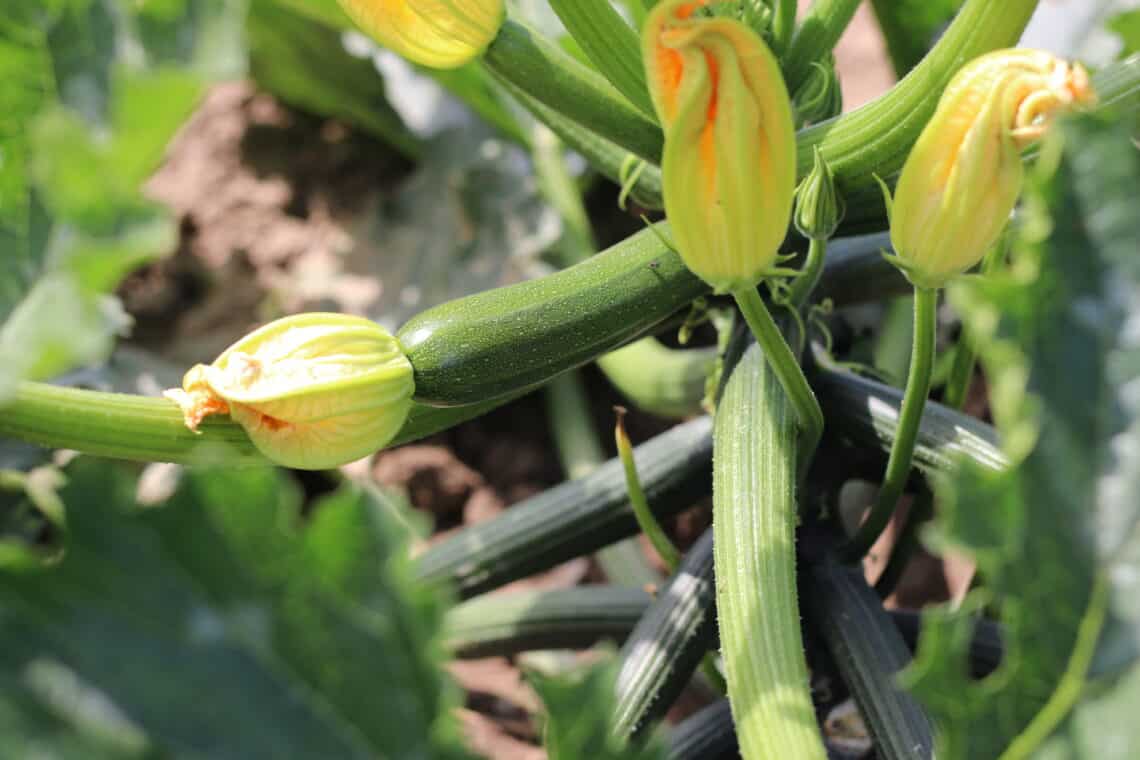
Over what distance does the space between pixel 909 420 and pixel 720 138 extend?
1.30 feet

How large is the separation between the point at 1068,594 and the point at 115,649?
0.59m

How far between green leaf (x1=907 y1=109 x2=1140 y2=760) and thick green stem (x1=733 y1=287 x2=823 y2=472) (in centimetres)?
28

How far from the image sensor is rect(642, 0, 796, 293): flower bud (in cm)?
91

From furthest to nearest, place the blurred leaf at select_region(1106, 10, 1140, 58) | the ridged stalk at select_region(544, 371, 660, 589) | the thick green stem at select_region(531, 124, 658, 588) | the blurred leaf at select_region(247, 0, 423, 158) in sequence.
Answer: the blurred leaf at select_region(247, 0, 423, 158), the thick green stem at select_region(531, 124, 658, 588), the ridged stalk at select_region(544, 371, 660, 589), the blurred leaf at select_region(1106, 10, 1140, 58)

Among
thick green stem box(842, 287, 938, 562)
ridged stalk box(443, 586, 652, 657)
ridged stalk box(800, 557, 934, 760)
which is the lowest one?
ridged stalk box(800, 557, 934, 760)

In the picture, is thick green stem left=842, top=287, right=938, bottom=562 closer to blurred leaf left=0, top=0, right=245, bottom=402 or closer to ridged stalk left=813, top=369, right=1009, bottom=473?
ridged stalk left=813, top=369, right=1009, bottom=473

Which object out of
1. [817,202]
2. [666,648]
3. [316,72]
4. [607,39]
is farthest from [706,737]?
[316,72]

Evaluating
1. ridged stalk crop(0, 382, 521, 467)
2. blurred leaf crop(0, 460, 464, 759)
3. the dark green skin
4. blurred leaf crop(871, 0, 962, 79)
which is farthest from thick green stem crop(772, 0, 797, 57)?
blurred leaf crop(0, 460, 464, 759)

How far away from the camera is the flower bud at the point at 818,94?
142 cm

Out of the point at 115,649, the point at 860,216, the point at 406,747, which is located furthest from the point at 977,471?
the point at 860,216

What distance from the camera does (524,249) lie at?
7.50 ft

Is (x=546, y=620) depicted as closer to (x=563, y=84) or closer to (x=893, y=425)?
(x=893, y=425)

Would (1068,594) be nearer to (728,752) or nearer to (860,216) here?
(860,216)

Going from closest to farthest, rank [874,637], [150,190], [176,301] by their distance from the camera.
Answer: [874,637] < [176,301] < [150,190]
